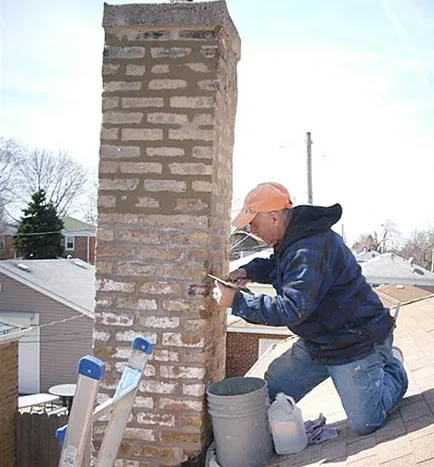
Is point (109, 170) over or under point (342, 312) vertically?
over

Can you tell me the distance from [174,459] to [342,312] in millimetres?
1334

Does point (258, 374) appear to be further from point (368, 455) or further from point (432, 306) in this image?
point (368, 455)

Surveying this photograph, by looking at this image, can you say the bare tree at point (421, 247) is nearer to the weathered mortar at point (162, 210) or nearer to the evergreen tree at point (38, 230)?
the evergreen tree at point (38, 230)

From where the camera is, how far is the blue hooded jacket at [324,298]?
3131 millimetres

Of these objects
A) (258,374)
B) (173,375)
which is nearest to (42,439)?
(258,374)

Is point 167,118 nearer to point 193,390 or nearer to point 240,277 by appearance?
point 240,277

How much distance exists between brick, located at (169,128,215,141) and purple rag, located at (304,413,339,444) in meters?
1.78

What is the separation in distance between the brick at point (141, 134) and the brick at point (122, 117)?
55 mm

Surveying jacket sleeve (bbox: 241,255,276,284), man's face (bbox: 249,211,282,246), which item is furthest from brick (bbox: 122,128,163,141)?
jacket sleeve (bbox: 241,255,276,284)

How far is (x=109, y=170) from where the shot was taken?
368cm

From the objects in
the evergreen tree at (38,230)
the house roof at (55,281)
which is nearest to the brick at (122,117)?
the house roof at (55,281)

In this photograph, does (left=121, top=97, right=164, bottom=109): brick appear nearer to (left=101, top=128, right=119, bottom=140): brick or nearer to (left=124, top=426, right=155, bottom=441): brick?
(left=101, top=128, right=119, bottom=140): brick

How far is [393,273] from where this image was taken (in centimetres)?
2231

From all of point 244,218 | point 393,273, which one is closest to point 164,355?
point 244,218
